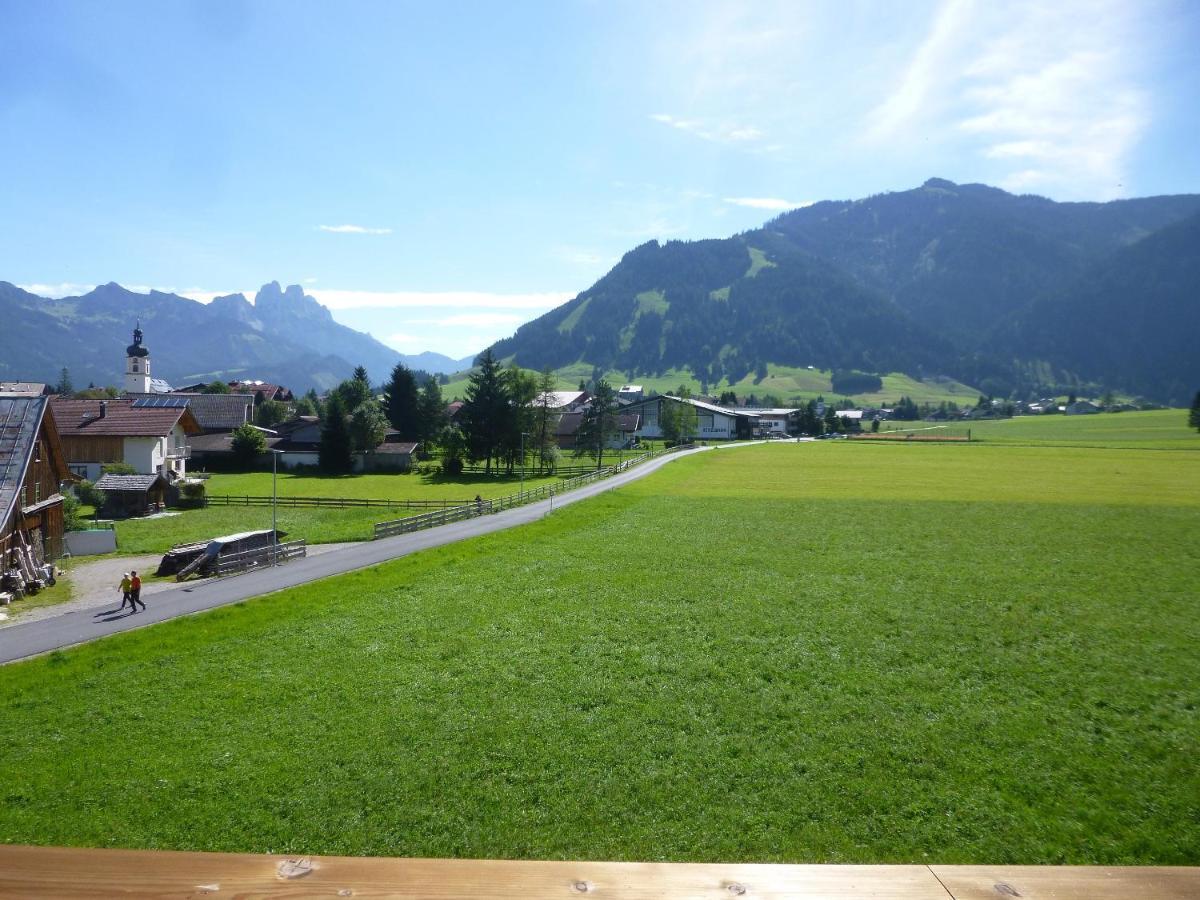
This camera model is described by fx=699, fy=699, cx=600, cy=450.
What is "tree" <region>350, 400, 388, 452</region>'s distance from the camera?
300 ft

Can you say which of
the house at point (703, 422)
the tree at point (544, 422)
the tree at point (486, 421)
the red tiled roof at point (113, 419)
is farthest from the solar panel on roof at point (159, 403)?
the house at point (703, 422)

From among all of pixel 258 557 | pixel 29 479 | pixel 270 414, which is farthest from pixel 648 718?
pixel 270 414

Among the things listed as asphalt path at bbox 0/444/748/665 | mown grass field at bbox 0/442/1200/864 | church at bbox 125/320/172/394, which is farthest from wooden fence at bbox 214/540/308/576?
church at bbox 125/320/172/394

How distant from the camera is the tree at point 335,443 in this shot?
90.3 metres

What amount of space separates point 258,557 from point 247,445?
61359mm

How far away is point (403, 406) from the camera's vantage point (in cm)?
11400

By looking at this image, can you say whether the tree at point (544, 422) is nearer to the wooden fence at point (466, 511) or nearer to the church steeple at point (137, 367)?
the wooden fence at point (466, 511)

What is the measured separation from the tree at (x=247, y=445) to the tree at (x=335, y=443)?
7.72 meters

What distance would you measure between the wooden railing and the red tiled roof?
2970 inches

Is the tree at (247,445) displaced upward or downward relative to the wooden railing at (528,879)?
downward

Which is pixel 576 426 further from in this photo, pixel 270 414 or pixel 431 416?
pixel 270 414

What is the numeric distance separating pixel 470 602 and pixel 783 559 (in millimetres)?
15348

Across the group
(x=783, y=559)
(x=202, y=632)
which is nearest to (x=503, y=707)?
(x=202, y=632)

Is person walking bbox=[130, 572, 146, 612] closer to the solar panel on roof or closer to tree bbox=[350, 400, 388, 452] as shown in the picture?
the solar panel on roof
